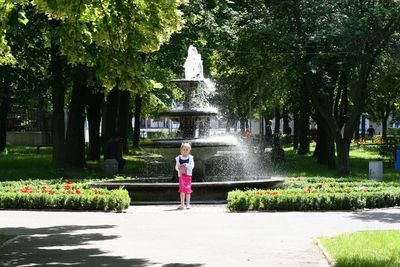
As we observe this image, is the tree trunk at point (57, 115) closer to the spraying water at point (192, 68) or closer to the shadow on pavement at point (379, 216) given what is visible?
the spraying water at point (192, 68)

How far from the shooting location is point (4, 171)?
2678 centimetres

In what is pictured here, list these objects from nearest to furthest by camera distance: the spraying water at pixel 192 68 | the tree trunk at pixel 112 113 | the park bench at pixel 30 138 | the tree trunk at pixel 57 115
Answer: the spraying water at pixel 192 68
the tree trunk at pixel 57 115
the tree trunk at pixel 112 113
the park bench at pixel 30 138

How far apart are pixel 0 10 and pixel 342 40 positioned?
16.1 m

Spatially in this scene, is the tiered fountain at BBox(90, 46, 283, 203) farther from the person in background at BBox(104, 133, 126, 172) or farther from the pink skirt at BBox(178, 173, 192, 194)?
the person in background at BBox(104, 133, 126, 172)

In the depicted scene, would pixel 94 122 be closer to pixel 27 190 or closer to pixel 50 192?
pixel 27 190

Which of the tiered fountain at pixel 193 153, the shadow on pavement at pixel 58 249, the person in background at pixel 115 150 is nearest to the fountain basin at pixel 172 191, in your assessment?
the tiered fountain at pixel 193 153

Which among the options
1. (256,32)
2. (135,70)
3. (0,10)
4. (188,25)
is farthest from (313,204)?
(188,25)

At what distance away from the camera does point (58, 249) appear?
9.57 metres

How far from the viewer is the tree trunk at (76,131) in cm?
2711

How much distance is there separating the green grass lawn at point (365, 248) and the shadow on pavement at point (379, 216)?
2.05 meters

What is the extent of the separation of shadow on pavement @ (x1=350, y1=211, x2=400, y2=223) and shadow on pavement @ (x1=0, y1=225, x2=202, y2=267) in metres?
4.64

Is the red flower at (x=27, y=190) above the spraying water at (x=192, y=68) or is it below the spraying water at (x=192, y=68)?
below

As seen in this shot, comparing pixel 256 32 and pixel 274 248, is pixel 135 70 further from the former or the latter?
pixel 256 32

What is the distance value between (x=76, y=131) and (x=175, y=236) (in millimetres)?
17539
